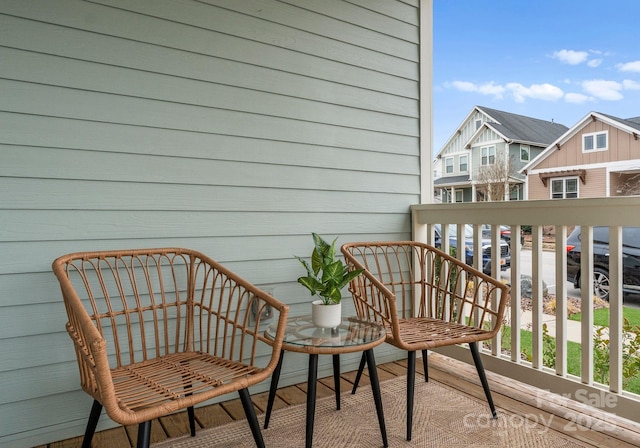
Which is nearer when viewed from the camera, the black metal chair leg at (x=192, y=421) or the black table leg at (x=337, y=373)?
the black metal chair leg at (x=192, y=421)

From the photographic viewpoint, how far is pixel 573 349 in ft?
9.27

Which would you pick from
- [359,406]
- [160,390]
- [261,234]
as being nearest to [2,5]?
[261,234]

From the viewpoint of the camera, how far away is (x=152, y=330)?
1.89m

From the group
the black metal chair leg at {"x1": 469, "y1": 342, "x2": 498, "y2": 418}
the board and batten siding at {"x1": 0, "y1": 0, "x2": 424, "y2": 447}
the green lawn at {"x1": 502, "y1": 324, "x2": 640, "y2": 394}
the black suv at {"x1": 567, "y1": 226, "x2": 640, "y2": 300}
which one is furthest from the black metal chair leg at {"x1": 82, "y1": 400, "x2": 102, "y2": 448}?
the green lawn at {"x1": 502, "y1": 324, "x2": 640, "y2": 394}

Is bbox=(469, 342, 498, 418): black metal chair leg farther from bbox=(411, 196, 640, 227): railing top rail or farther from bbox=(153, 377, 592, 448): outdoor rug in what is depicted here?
bbox=(411, 196, 640, 227): railing top rail

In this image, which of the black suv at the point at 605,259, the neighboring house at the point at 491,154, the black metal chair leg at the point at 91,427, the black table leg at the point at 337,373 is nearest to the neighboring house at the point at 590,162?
the neighboring house at the point at 491,154

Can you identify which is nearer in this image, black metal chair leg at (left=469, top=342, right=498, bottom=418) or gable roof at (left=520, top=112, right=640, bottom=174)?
black metal chair leg at (left=469, top=342, right=498, bottom=418)

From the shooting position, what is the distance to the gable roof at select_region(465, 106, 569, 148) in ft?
9.26

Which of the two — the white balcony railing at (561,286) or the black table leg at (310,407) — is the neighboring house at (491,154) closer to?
the white balcony railing at (561,286)

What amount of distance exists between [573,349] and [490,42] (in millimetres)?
3476

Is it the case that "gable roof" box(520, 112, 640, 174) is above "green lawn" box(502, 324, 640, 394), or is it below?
above

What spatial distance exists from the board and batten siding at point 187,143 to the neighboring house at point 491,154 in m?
0.41

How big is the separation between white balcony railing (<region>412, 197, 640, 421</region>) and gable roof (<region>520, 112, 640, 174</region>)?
0.64 metres

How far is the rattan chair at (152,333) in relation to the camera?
117 cm
